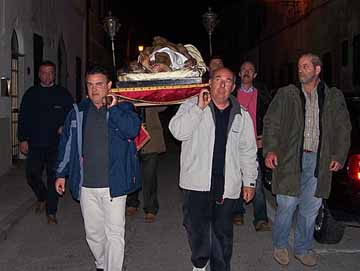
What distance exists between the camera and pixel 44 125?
8828mm

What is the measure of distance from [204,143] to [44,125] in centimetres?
372

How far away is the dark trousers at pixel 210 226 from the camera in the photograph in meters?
5.74

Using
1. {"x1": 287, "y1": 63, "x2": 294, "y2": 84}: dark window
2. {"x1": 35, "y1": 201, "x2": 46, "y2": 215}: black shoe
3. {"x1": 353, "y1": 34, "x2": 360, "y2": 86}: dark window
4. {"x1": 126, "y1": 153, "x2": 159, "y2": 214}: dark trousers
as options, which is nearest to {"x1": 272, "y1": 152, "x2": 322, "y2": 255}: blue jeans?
{"x1": 126, "y1": 153, "x2": 159, "y2": 214}: dark trousers

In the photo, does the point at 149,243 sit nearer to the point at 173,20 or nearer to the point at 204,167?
the point at 204,167

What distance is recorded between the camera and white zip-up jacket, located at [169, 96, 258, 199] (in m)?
5.60

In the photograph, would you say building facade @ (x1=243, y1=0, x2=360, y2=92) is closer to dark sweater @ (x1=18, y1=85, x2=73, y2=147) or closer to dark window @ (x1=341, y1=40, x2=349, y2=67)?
dark window @ (x1=341, y1=40, x2=349, y2=67)

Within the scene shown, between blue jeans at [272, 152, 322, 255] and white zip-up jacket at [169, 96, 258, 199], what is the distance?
1000 millimetres

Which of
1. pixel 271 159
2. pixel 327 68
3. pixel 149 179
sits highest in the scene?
pixel 327 68

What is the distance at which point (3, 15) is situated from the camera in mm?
13828

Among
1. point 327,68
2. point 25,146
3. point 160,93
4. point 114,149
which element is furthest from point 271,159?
point 327,68

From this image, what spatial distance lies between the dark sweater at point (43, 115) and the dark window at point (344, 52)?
44.4ft

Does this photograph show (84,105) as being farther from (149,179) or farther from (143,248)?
(149,179)

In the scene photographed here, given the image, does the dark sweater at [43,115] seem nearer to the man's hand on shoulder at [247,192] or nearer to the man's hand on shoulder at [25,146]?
the man's hand on shoulder at [25,146]

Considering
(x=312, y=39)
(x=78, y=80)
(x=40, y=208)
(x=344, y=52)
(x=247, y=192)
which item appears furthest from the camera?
(x=312, y=39)
